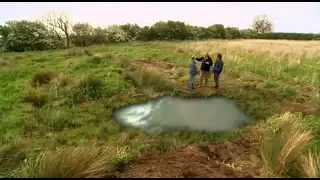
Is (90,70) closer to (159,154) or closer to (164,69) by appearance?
(164,69)

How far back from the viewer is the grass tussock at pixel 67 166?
478 cm

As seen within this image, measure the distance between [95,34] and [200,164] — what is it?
151 ft

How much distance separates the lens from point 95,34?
50.1 meters

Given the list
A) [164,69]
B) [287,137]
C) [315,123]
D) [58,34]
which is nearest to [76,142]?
[287,137]

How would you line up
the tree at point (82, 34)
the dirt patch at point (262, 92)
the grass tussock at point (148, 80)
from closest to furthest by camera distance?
the dirt patch at point (262, 92), the grass tussock at point (148, 80), the tree at point (82, 34)

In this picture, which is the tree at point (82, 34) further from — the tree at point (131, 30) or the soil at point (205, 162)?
the soil at point (205, 162)

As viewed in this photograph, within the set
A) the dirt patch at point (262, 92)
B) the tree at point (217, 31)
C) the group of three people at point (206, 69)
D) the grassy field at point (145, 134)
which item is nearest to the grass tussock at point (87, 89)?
the grassy field at point (145, 134)

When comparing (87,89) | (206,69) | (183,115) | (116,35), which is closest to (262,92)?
(206,69)

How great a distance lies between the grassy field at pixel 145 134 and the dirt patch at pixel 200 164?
0.05 feet

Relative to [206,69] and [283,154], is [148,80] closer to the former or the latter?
[206,69]

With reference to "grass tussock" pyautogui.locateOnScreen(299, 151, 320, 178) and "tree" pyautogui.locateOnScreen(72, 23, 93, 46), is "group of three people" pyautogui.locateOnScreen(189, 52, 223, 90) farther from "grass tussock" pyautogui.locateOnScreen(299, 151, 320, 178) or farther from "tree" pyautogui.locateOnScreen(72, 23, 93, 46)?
"tree" pyautogui.locateOnScreen(72, 23, 93, 46)

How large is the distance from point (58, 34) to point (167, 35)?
1603 centimetres

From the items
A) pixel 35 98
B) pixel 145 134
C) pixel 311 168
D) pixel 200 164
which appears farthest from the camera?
pixel 35 98

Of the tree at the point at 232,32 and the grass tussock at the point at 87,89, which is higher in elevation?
the tree at the point at 232,32
